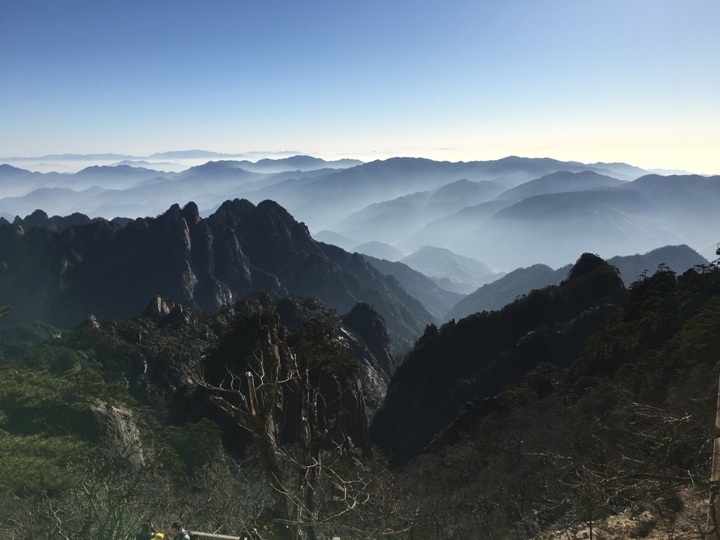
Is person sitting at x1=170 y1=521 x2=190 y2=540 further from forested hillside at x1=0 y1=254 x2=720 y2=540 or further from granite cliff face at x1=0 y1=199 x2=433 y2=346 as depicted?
granite cliff face at x1=0 y1=199 x2=433 y2=346

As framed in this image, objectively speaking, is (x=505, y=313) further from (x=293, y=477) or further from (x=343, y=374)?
(x=293, y=477)

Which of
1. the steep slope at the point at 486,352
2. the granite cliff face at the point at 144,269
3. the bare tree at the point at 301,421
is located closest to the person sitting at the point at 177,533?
the bare tree at the point at 301,421

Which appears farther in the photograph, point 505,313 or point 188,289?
point 188,289

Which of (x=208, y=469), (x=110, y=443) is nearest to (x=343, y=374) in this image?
(x=208, y=469)

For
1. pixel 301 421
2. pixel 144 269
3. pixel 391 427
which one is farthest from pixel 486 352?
pixel 144 269

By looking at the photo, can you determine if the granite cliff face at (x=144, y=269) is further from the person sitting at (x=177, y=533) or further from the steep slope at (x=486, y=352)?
the person sitting at (x=177, y=533)

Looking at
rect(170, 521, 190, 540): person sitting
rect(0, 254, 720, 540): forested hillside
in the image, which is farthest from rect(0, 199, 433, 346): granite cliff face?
rect(170, 521, 190, 540): person sitting

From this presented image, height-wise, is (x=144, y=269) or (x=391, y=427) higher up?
(x=144, y=269)

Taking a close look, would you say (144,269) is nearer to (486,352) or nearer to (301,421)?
(486,352)
